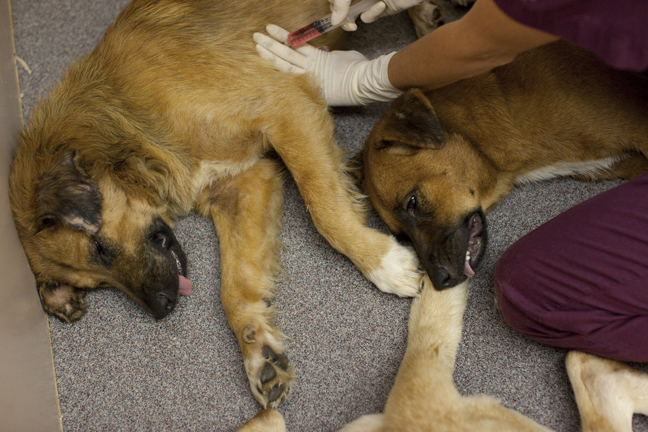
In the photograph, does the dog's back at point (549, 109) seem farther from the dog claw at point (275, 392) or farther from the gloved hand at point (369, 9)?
the dog claw at point (275, 392)

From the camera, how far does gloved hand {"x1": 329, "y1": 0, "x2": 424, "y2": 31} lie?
2.40 meters

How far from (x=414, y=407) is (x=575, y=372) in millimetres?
703

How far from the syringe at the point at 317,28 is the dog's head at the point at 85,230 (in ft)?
3.64

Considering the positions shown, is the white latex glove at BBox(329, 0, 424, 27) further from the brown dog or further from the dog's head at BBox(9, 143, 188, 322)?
the dog's head at BBox(9, 143, 188, 322)

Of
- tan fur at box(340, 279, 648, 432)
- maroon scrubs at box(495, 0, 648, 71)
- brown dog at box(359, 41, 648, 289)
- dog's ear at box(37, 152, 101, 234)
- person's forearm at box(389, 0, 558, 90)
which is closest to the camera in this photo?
maroon scrubs at box(495, 0, 648, 71)

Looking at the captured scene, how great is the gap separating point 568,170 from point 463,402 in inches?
49.5

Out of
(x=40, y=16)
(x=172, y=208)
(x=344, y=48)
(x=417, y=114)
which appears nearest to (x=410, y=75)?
(x=417, y=114)

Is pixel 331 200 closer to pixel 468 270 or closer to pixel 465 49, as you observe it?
pixel 468 270

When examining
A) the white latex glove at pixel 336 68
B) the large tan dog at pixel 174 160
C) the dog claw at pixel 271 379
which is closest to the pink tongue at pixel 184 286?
the large tan dog at pixel 174 160

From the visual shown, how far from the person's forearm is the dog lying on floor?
113 cm

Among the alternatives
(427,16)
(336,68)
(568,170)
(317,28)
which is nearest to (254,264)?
(336,68)

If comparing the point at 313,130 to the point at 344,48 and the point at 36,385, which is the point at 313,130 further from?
the point at 36,385

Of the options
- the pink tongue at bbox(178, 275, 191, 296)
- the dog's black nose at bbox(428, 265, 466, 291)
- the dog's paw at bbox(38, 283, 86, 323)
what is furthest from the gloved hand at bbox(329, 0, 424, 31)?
the dog's paw at bbox(38, 283, 86, 323)

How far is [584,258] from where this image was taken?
1.89 metres
